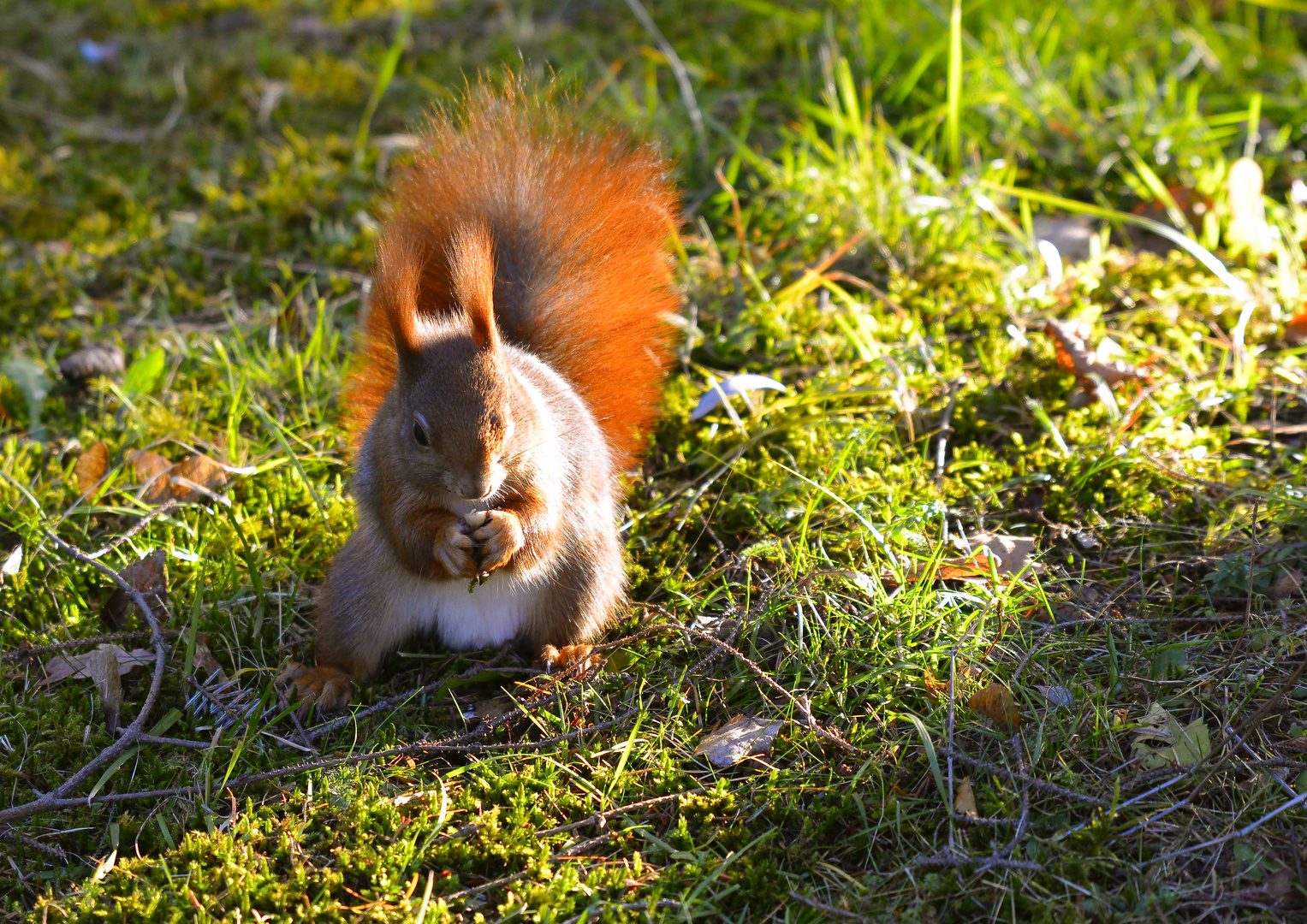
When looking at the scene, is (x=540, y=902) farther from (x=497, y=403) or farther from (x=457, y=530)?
(x=497, y=403)

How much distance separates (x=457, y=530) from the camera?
5.85ft

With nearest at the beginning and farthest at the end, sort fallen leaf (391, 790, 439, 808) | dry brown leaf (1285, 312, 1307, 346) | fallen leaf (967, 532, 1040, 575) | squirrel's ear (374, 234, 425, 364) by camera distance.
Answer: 1. fallen leaf (391, 790, 439, 808)
2. squirrel's ear (374, 234, 425, 364)
3. fallen leaf (967, 532, 1040, 575)
4. dry brown leaf (1285, 312, 1307, 346)

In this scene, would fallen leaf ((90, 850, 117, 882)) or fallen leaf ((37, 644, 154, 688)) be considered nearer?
fallen leaf ((90, 850, 117, 882))

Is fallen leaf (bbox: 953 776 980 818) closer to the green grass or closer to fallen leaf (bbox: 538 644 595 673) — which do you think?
the green grass

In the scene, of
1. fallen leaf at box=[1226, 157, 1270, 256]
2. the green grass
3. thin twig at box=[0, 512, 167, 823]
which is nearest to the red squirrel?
the green grass

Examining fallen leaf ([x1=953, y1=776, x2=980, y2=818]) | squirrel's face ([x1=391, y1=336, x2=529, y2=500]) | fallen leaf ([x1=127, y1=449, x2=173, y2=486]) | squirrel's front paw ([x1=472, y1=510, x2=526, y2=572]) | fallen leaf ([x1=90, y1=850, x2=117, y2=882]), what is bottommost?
fallen leaf ([x1=953, y1=776, x2=980, y2=818])

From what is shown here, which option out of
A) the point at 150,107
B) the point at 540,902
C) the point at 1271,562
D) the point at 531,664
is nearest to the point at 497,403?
the point at 531,664

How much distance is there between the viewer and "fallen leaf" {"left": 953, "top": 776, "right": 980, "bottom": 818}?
5.11 ft

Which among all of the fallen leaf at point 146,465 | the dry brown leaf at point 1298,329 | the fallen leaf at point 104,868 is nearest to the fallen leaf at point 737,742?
the fallen leaf at point 104,868

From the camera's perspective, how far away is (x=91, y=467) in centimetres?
234

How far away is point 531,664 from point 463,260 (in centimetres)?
76

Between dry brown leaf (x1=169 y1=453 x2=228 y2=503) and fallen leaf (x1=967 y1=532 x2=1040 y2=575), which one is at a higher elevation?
dry brown leaf (x1=169 y1=453 x2=228 y2=503)

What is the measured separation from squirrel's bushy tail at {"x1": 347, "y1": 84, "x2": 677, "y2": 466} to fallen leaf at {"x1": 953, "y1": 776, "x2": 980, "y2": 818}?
2.96ft

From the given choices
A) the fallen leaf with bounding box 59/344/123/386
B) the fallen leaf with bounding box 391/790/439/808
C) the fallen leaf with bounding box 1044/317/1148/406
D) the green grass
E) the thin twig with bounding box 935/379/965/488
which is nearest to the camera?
the green grass
